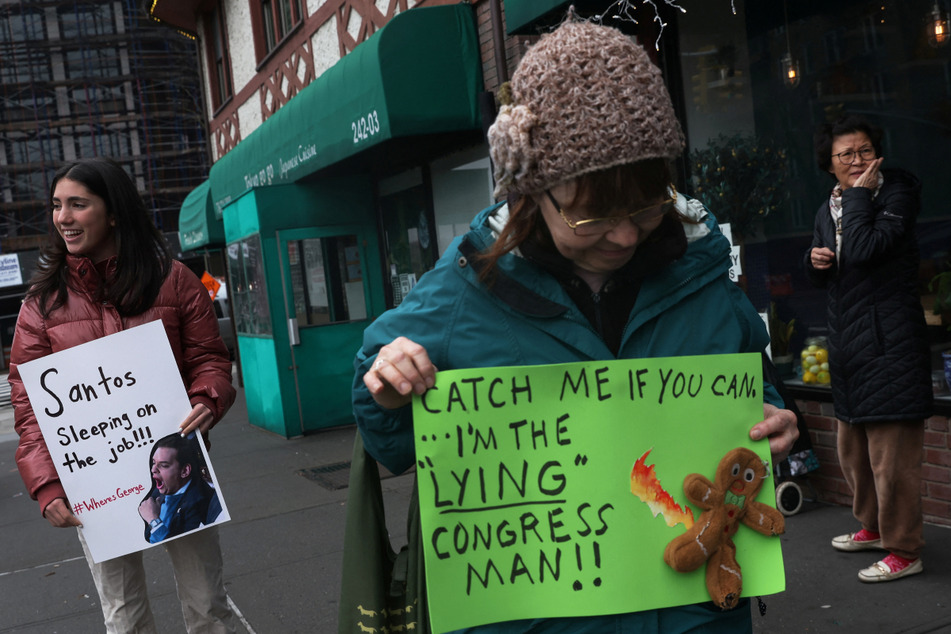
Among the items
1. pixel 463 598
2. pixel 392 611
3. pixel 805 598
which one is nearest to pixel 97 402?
pixel 392 611

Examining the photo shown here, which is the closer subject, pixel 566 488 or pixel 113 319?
pixel 566 488

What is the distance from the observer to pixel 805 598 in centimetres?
401

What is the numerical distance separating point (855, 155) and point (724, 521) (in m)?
2.98

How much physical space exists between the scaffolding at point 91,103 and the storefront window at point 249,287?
107 feet

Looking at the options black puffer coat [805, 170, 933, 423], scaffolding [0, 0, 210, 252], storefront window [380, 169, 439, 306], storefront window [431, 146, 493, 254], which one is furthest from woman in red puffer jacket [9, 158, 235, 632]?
scaffolding [0, 0, 210, 252]

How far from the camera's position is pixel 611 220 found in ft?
4.92

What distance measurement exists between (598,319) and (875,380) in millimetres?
2874

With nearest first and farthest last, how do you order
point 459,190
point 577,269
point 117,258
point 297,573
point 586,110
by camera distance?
point 586,110
point 577,269
point 117,258
point 297,573
point 459,190

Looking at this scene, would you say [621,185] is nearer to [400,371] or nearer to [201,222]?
[400,371]

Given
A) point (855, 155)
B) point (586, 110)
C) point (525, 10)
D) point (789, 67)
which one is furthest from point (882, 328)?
point (586, 110)

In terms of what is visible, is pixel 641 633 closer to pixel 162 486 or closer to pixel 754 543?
pixel 754 543

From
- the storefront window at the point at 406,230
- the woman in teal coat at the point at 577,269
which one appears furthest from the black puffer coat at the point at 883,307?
the storefront window at the point at 406,230

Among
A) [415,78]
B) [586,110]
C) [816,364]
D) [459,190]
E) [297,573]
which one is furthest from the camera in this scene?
[459,190]

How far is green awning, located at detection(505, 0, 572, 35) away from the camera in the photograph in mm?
5102
